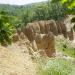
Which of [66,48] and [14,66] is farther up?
[14,66]

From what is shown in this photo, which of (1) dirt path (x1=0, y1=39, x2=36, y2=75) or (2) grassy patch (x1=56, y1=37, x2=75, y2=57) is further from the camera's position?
(2) grassy patch (x1=56, y1=37, x2=75, y2=57)

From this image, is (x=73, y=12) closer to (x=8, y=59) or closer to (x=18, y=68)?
(x=18, y=68)

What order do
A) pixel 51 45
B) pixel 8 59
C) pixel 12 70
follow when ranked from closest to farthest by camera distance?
pixel 12 70
pixel 8 59
pixel 51 45

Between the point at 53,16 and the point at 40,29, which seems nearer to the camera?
the point at 40,29

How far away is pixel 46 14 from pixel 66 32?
20443 mm

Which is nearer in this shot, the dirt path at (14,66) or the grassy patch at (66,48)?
the dirt path at (14,66)

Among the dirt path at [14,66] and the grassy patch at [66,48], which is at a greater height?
the dirt path at [14,66]

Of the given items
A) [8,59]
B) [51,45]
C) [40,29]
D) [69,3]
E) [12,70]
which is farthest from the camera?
[40,29]

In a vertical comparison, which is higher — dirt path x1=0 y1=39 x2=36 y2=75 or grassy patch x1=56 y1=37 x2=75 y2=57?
dirt path x1=0 y1=39 x2=36 y2=75

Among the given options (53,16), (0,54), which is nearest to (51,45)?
(0,54)

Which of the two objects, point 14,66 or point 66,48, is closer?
point 14,66

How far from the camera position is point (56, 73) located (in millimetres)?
14586

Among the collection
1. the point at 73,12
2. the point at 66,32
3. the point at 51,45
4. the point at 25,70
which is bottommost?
the point at 66,32

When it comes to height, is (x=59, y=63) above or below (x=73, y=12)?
below
